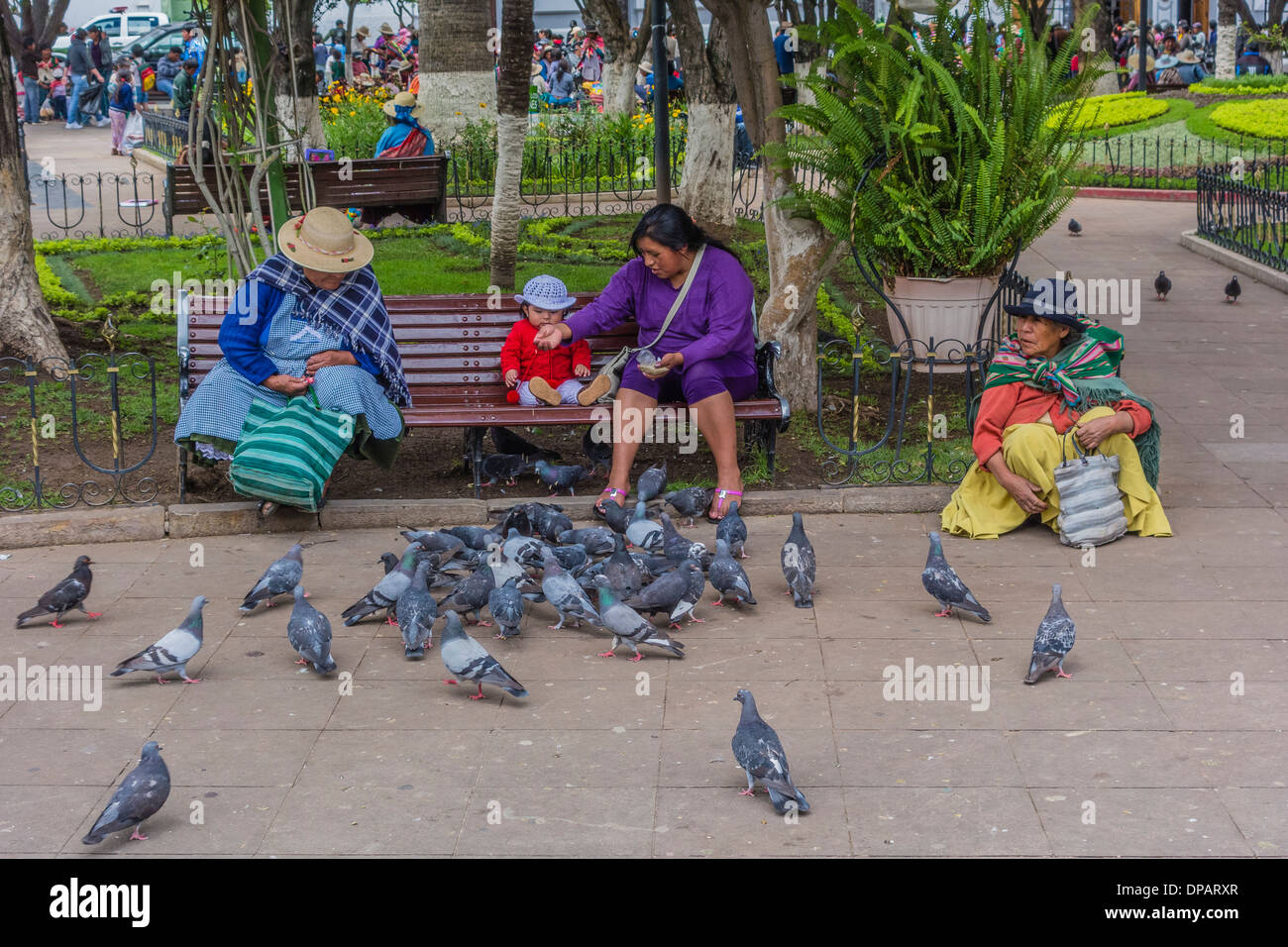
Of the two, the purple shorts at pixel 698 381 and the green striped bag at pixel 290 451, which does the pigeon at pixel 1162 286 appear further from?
the green striped bag at pixel 290 451

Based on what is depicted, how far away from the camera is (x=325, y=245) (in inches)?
278

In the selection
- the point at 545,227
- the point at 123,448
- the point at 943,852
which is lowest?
the point at 943,852

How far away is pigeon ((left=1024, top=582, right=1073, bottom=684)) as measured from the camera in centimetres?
518

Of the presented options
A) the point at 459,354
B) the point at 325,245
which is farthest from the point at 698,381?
the point at 325,245

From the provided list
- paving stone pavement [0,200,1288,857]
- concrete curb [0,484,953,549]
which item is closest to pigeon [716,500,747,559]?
paving stone pavement [0,200,1288,857]

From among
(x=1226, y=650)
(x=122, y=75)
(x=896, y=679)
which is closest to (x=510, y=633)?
(x=896, y=679)

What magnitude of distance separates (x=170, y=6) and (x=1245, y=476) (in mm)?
38386

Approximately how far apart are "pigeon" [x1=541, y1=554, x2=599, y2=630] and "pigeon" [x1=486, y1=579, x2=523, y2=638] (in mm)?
136

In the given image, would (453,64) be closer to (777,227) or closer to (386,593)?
(777,227)

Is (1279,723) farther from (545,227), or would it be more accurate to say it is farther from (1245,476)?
(545,227)

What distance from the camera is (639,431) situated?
24.0ft

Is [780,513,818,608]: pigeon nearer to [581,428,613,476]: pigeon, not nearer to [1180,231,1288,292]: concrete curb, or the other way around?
[581,428,613,476]: pigeon

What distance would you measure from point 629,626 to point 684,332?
2.35 metres

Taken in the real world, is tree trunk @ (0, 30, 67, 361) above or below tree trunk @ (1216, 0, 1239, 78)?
below
